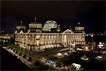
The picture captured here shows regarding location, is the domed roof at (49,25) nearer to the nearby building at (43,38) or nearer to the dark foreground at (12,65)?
the nearby building at (43,38)

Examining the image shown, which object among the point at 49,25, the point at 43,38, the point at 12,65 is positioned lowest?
the point at 12,65

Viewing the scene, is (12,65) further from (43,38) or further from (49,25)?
(49,25)

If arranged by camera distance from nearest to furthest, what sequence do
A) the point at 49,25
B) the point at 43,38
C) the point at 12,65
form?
the point at 12,65 < the point at 43,38 < the point at 49,25

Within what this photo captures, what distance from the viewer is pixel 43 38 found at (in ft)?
251

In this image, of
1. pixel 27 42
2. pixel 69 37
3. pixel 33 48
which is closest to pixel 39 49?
pixel 33 48

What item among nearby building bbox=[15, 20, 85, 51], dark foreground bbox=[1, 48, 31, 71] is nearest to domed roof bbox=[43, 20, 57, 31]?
nearby building bbox=[15, 20, 85, 51]

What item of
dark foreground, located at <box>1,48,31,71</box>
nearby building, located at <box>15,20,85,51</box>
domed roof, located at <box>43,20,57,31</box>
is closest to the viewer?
dark foreground, located at <box>1,48,31,71</box>

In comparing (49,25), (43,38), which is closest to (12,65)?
(43,38)

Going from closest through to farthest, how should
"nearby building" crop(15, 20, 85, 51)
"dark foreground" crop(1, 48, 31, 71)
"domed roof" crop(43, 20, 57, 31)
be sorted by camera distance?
"dark foreground" crop(1, 48, 31, 71)
"nearby building" crop(15, 20, 85, 51)
"domed roof" crop(43, 20, 57, 31)

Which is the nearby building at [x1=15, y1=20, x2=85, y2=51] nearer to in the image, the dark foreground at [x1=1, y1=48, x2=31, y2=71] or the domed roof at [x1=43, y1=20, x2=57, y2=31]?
the domed roof at [x1=43, y1=20, x2=57, y2=31]

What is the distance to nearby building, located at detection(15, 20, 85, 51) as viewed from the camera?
72750 mm

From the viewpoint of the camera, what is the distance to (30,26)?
3147 inches

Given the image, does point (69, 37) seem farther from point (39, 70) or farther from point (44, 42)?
point (39, 70)

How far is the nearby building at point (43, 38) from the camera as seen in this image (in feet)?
239
